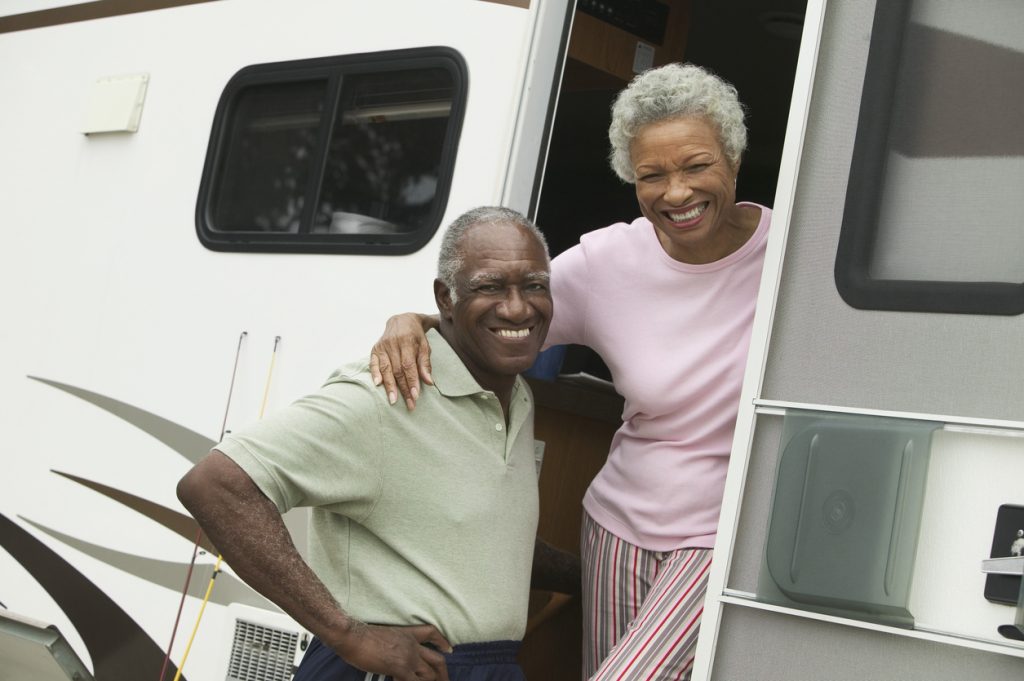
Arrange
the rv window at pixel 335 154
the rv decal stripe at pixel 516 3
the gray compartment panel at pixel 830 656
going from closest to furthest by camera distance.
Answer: the gray compartment panel at pixel 830 656 → the rv decal stripe at pixel 516 3 → the rv window at pixel 335 154

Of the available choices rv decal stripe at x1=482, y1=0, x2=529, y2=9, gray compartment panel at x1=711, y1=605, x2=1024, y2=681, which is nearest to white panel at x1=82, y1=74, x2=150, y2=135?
rv decal stripe at x1=482, y1=0, x2=529, y2=9

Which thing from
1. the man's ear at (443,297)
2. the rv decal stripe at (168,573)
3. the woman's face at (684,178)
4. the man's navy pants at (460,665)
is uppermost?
the woman's face at (684,178)

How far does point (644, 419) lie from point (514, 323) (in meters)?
0.37

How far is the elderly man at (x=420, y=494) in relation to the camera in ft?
7.26

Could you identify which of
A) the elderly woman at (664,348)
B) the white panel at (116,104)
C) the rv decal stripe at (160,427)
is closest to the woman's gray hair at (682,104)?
the elderly woman at (664,348)

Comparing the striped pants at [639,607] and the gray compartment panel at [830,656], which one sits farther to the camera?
the striped pants at [639,607]

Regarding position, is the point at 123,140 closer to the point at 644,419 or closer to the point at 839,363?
the point at 644,419

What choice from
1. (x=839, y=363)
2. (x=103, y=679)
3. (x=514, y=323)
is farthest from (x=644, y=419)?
(x=103, y=679)

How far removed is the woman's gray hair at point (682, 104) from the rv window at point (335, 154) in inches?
31.9

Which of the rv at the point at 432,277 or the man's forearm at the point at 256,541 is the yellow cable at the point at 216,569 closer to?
the rv at the point at 432,277

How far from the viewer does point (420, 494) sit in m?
2.37

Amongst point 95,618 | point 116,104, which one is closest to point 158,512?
point 95,618

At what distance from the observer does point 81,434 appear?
408 centimetres

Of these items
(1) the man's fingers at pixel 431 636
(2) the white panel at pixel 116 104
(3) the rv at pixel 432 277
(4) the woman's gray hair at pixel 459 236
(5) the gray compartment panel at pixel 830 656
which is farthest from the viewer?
(2) the white panel at pixel 116 104
